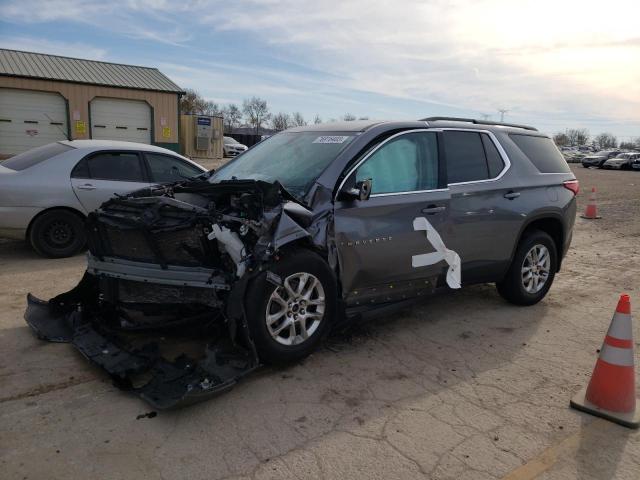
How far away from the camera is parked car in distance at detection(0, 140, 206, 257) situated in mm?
6445

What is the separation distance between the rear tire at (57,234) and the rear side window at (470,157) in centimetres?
A: 489

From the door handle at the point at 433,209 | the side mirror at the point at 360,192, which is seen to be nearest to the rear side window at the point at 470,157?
the door handle at the point at 433,209

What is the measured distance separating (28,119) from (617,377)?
24.7 meters

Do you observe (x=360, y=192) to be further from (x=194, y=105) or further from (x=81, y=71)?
(x=194, y=105)

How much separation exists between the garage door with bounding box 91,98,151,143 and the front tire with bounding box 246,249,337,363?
22.4 metres

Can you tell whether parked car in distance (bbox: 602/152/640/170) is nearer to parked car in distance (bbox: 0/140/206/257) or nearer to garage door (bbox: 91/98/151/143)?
garage door (bbox: 91/98/151/143)

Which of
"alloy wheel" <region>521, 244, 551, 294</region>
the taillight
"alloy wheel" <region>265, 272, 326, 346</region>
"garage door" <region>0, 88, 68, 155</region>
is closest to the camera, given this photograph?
"alloy wheel" <region>265, 272, 326, 346</region>

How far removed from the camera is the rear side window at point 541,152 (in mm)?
5633

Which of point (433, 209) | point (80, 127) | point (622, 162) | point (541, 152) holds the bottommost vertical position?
point (433, 209)

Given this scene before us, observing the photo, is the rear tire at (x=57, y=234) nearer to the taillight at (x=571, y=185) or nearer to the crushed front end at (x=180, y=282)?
the crushed front end at (x=180, y=282)

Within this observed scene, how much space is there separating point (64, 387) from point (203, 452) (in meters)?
1.25

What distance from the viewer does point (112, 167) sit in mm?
7113

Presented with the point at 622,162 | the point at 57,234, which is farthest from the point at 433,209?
the point at 622,162

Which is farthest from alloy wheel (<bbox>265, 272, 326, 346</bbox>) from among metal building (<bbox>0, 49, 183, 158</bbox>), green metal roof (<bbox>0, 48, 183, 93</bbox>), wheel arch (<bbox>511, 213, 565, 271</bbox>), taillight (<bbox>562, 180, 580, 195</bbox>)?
green metal roof (<bbox>0, 48, 183, 93</bbox>)
